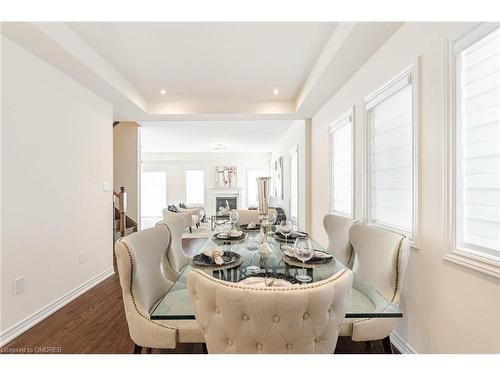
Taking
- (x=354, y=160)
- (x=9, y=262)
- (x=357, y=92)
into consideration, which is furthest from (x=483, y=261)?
(x=9, y=262)

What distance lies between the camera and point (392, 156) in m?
2.06

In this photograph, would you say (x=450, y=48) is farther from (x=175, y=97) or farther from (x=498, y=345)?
(x=175, y=97)

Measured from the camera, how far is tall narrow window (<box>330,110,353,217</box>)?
296 cm

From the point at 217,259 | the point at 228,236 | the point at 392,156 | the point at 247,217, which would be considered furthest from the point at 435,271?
the point at 247,217

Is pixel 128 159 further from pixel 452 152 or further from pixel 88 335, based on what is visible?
pixel 452 152

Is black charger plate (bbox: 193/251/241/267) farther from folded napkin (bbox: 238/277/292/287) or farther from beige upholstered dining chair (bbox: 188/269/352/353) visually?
beige upholstered dining chair (bbox: 188/269/352/353)

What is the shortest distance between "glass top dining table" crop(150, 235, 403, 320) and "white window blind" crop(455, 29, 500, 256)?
601 mm

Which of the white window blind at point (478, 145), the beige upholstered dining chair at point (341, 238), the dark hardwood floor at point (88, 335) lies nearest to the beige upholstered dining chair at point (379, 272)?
the beige upholstered dining chair at point (341, 238)

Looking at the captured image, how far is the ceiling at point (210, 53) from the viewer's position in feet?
7.18

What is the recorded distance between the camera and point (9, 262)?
1961 millimetres

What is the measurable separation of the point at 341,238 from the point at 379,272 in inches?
23.9

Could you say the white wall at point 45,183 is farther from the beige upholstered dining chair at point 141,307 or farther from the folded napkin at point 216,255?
the folded napkin at point 216,255

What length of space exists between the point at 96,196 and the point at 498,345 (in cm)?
376
